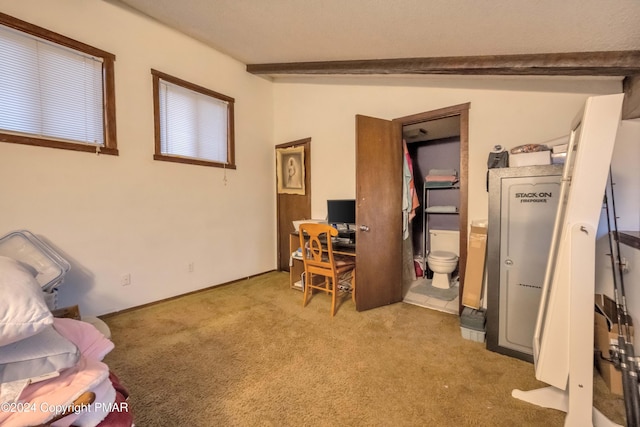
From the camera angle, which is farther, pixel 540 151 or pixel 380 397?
pixel 540 151

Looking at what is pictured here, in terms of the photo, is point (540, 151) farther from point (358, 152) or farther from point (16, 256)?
point (16, 256)

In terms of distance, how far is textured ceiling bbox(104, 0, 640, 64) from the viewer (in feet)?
5.03

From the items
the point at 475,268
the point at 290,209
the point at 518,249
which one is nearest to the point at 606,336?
the point at 518,249

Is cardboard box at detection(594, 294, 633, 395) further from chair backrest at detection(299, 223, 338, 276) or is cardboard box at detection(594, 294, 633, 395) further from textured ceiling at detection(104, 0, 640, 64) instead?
chair backrest at detection(299, 223, 338, 276)

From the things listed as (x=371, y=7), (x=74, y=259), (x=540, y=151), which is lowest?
(x=74, y=259)

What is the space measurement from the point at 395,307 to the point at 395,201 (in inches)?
46.8

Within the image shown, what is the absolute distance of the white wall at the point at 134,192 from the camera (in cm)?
230

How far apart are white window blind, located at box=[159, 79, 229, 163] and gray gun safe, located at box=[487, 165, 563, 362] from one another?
3203 millimetres

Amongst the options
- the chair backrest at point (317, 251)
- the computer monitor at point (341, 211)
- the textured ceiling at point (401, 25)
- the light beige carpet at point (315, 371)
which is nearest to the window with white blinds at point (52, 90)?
the textured ceiling at point (401, 25)

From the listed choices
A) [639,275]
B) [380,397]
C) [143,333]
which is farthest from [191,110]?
[639,275]

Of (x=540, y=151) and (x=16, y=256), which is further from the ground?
(x=540, y=151)

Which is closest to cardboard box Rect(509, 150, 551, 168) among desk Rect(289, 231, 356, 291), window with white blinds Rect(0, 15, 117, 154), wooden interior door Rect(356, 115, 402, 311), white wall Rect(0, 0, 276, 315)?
wooden interior door Rect(356, 115, 402, 311)

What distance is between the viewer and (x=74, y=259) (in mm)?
2465

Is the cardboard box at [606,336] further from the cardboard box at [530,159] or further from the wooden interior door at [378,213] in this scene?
the wooden interior door at [378,213]
